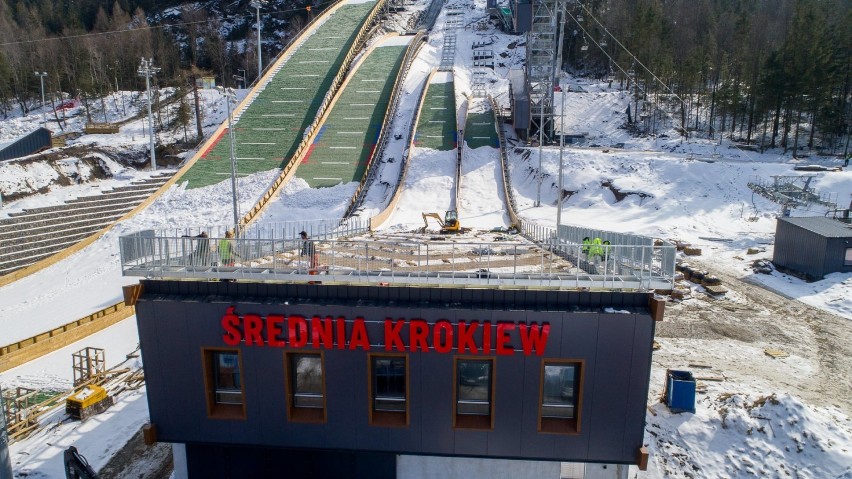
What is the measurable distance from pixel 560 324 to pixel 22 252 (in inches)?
1405

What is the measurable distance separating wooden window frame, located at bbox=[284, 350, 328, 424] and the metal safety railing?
5.83 feet

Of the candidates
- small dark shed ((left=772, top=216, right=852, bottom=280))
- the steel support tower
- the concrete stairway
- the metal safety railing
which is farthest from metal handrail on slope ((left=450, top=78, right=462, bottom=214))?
the concrete stairway

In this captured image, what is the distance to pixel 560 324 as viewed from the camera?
34.9ft

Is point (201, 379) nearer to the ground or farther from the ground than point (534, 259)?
nearer to the ground

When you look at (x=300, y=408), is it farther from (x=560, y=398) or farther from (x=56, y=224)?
(x=56, y=224)

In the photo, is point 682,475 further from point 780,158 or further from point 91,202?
point 780,158

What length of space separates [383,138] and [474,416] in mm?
39135

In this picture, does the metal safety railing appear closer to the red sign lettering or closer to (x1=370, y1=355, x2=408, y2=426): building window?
the red sign lettering

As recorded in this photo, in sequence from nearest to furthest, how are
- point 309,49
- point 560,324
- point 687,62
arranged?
point 560,324, point 687,62, point 309,49

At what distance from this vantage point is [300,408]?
Answer: 11859 mm

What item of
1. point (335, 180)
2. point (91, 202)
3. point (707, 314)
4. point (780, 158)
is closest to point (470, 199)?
point (335, 180)

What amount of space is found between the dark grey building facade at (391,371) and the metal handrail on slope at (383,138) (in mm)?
24952

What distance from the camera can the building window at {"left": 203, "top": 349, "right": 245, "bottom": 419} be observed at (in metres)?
11.7

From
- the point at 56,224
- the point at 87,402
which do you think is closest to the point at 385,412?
the point at 87,402
